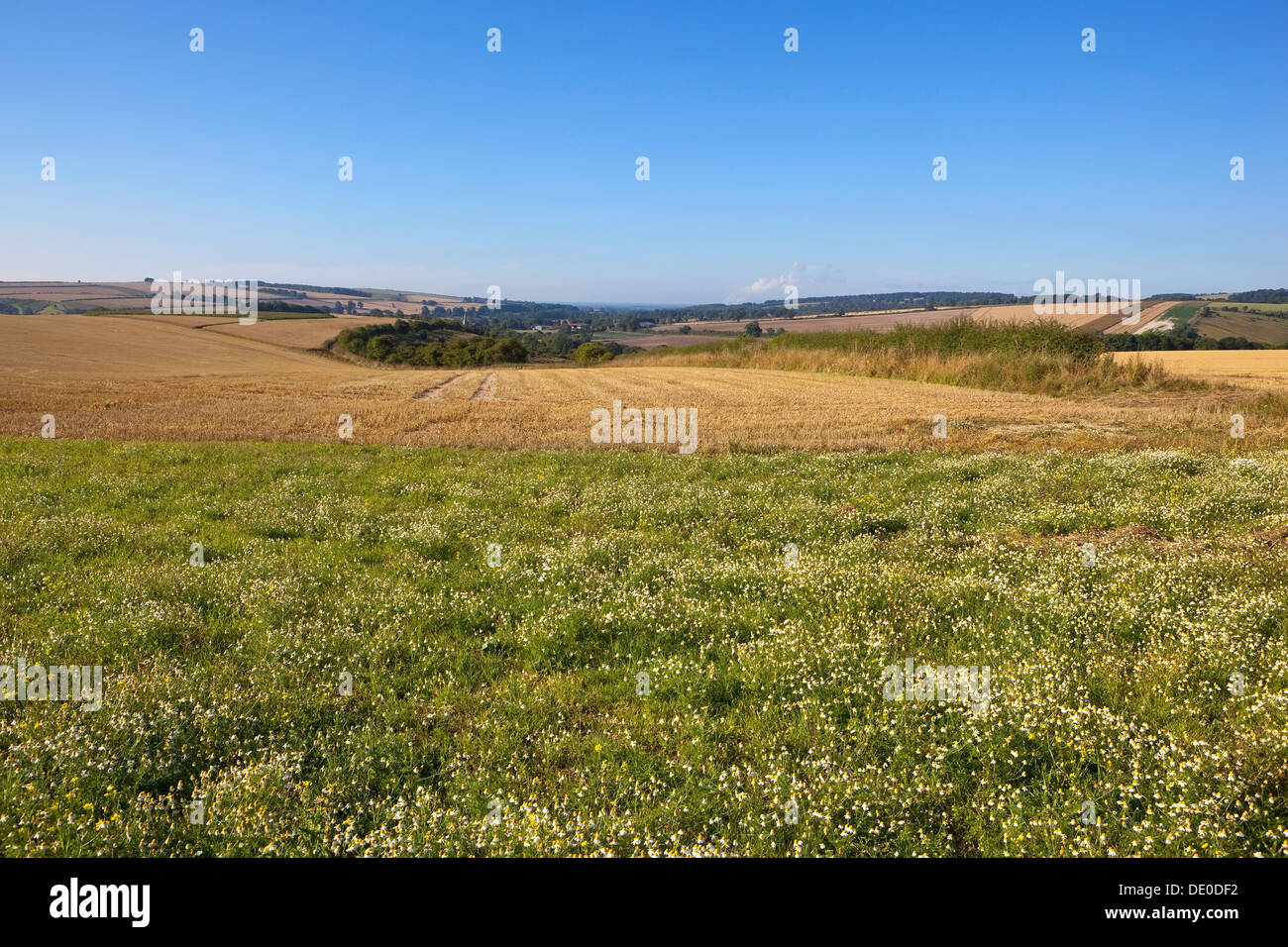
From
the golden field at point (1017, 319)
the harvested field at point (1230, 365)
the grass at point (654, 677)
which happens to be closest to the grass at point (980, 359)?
the harvested field at point (1230, 365)

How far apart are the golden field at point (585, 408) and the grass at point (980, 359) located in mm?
1818

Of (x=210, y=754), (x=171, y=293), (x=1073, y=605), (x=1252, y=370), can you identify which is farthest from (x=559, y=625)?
(x=171, y=293)

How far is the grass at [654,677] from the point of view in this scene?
4.35 metres

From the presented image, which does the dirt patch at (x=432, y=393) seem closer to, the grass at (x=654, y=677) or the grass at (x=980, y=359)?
the grass at (x=654, y=677)

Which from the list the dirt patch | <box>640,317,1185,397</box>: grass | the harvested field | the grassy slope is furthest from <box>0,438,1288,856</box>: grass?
the grassy slope

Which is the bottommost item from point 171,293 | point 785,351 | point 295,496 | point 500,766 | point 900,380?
point 500,766

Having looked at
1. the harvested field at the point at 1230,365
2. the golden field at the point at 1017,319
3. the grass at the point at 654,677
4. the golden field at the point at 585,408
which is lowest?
the grass at the point at 654,677

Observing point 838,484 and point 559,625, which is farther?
point 838,484

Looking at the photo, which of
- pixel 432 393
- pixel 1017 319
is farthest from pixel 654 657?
pixel 1017 319

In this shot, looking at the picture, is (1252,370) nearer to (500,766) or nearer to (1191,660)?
(1191,660)

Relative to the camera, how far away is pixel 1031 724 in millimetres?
5008

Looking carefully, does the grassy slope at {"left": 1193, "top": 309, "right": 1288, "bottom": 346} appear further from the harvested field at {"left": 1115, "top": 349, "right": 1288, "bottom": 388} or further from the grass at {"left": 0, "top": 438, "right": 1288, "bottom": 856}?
the grass at {"left": 0, "top": 438, "right": 1288, "bottom": 856}
